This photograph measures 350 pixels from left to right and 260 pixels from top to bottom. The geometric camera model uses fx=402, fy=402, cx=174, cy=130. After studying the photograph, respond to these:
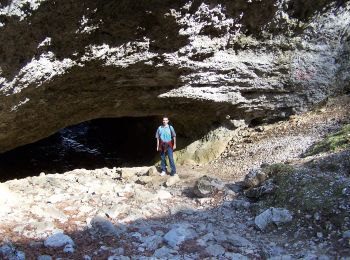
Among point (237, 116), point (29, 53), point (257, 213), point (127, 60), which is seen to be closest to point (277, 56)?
point (237, 116)

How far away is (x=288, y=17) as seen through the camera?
11.1m

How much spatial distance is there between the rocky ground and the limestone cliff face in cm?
226

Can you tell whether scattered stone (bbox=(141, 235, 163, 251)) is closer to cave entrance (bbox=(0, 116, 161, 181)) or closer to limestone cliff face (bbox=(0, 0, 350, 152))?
limestone cliff face (bbox=(0, 0, 350, 152))

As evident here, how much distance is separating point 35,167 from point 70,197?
805 cm

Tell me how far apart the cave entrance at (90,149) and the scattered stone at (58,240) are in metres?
8.82

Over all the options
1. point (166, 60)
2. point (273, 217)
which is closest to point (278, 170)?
point (273, 217)

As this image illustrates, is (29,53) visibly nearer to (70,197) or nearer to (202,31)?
(70,197)

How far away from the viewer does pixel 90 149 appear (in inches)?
712

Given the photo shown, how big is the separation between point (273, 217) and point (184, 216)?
1.63m

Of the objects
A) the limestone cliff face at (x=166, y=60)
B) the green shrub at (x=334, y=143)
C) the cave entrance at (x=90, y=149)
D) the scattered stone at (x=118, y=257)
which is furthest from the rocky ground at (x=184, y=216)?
the cave entrance at (x=90, y=149)

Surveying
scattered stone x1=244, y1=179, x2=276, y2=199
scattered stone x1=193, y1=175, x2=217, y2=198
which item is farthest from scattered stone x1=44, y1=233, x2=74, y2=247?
scattered stone x1=244, y1=179, x2=276, y2=199

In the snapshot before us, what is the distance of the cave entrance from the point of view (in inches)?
608

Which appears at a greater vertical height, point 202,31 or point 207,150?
point 202,31

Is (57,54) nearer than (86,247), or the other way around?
(86,247)
